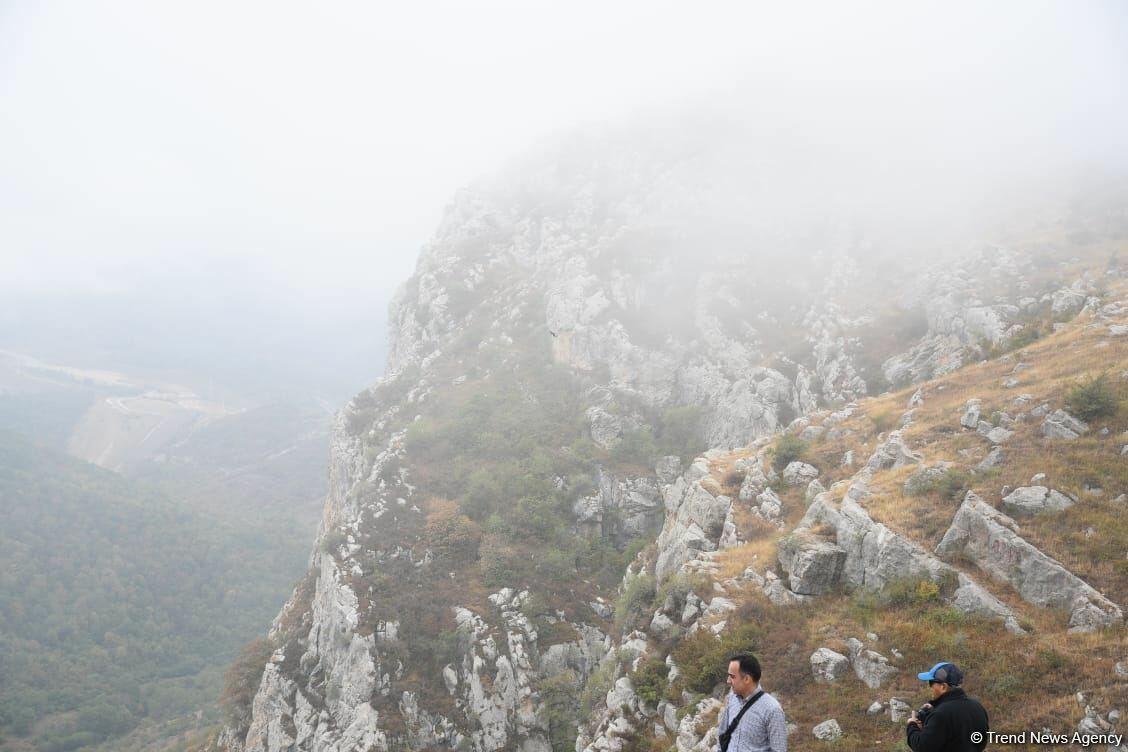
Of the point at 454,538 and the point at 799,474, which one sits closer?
the point at 799,474

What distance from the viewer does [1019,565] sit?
42.7 ft

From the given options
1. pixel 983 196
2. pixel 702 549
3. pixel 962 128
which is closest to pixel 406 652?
pixel 702 549

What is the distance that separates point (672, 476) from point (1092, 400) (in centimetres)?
3042

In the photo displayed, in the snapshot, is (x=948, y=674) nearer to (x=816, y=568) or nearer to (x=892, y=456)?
(x=816, y=568)

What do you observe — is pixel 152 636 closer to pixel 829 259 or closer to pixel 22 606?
pixel 22 606

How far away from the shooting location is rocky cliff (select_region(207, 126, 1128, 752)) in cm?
1431

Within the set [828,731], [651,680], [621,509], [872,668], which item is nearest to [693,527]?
[651,680]

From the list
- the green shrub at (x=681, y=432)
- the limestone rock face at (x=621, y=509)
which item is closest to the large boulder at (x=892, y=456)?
the limestone rock face at (x=621, y=509)

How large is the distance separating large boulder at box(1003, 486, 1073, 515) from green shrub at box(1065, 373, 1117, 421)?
154 inches

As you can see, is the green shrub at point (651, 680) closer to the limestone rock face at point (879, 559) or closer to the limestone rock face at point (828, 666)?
the limestone rock face at point (828, 666)

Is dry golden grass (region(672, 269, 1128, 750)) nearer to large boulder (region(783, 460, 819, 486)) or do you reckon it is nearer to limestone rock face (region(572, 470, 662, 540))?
large boulder (region(783, 460, 819, 486))

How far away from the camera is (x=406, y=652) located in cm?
3181

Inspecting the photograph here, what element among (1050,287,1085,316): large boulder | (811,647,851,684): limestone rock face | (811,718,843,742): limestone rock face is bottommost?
(811,647,851,684): limestone rock face

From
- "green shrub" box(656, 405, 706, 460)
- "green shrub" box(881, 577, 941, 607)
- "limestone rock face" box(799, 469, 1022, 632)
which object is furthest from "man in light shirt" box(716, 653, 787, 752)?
"green shrub" box(656, 405, 706, 460)
